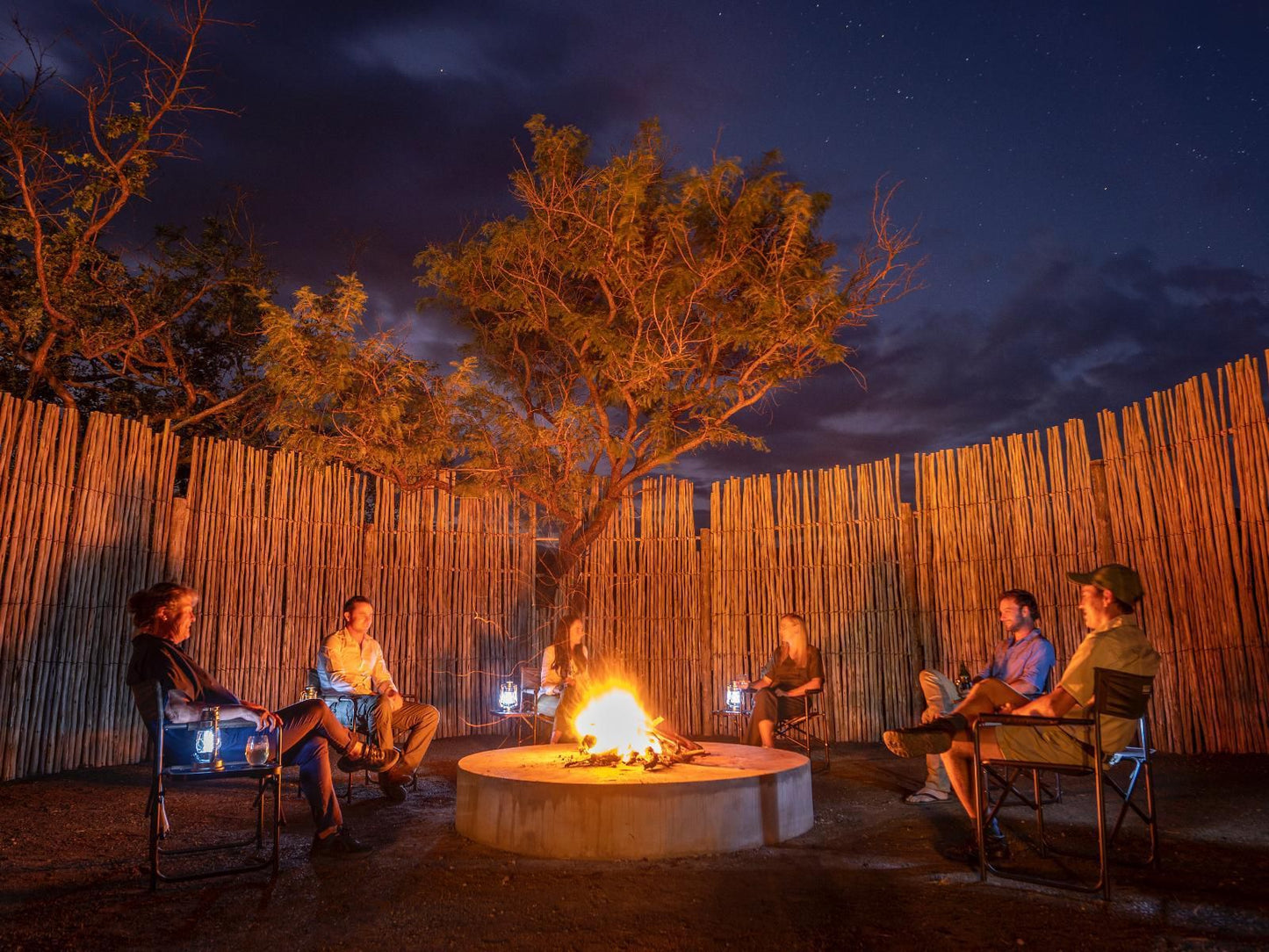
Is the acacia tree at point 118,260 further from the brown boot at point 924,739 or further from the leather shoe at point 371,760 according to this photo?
the brown boot at point 924,739

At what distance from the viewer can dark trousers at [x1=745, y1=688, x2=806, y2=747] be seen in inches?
245

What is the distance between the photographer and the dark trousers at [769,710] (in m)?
6.23

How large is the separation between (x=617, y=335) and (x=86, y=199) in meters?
5.05

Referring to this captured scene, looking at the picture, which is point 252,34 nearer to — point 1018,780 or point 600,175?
point 600,175

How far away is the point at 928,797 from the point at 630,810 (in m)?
2.24

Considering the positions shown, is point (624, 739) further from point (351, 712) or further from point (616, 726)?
point (351, 712)

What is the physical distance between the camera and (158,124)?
7.49 m

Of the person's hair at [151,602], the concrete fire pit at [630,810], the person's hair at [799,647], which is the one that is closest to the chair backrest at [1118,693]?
the concrete fire pit at [630,810]

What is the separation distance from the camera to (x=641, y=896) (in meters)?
3.22

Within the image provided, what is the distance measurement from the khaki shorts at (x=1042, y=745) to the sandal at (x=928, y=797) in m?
1.69

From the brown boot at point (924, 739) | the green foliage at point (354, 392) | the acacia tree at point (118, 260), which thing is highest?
the acacia tree at point (118, 260)

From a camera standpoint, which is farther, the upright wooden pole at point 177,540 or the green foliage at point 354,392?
the green foliage at point 354,392

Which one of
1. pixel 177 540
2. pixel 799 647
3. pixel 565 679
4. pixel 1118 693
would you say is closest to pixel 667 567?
pixel 565 679

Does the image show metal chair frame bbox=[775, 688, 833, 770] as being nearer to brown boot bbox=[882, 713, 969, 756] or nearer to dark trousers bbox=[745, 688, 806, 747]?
dark trousers bbox=[745, 688, 806, 747]
